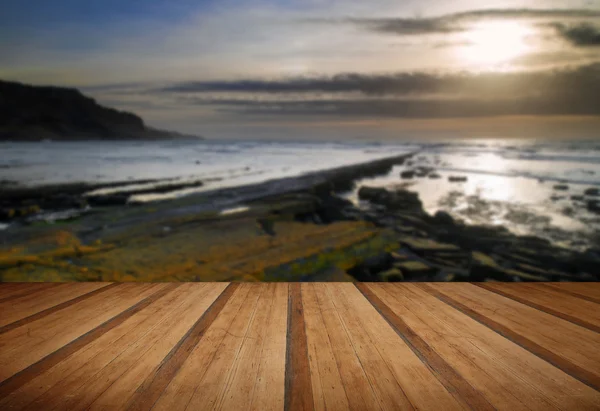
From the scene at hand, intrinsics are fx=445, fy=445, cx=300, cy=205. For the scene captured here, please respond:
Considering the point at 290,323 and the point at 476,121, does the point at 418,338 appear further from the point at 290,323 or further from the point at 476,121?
the point at 476,121

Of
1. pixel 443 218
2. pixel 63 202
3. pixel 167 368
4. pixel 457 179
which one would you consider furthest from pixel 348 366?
pixel 457 179

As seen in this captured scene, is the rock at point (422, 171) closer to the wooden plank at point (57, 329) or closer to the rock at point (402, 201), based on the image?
the rock at point (402, 201)

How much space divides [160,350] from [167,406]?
480mm

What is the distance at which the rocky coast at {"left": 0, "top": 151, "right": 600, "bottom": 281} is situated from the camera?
3.49 metres

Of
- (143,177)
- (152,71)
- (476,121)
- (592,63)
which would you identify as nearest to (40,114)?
(152,71)

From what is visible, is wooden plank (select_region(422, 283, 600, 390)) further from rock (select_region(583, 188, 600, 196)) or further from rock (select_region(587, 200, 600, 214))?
rock (select_region(583, 188, 600, 196))

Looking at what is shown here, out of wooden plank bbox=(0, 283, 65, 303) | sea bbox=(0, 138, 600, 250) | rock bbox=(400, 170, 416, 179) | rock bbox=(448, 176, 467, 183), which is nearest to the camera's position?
wooden plank bbox=(0, 283, 65, 303)

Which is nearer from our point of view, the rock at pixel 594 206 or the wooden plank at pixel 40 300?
the wooden plank at pixel 40 300

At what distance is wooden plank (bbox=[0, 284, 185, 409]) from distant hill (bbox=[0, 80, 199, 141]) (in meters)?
2.92

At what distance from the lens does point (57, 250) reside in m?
3.75

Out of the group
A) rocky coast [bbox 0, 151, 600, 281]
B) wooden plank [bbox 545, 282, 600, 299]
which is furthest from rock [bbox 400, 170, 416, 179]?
wooden plank [bbox 545, 282, 600, 299]

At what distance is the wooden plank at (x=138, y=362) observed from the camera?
133 centimetres

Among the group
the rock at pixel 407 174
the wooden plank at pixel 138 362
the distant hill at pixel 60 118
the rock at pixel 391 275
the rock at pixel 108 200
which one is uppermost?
the distant hill at pixel 60 118

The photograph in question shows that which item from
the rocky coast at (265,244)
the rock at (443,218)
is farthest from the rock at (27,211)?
the rock at (443,218)
